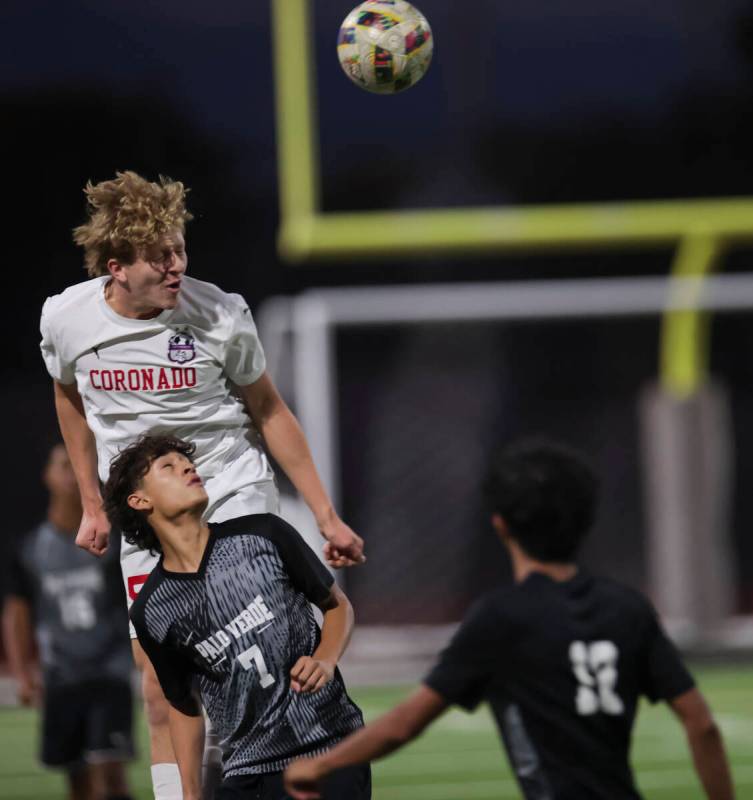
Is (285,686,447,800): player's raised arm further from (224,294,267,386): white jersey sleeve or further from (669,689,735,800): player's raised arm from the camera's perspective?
(224,294,267,386): white jersey sleeve

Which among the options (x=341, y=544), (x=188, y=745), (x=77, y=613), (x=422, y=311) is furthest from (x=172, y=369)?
(x=422, y=311)

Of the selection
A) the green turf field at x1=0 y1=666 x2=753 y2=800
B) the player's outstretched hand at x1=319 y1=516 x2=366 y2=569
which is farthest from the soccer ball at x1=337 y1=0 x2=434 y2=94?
the green turf field at x1=0 y1=666 x2=753 y2=800

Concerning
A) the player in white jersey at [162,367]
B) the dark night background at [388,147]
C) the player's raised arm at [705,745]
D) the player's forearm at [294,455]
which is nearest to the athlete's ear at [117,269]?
the player in white jersey at [162,367]

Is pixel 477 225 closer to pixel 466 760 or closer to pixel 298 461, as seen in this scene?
pixel 466 760

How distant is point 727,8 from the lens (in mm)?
20016

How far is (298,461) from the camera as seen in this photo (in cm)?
467

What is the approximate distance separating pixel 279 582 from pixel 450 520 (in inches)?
403

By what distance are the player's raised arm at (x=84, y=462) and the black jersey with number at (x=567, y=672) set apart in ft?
4.91

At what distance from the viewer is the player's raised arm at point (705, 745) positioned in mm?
3447

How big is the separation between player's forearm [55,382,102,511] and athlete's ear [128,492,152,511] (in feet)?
1.96

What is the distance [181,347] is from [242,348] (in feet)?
0.52

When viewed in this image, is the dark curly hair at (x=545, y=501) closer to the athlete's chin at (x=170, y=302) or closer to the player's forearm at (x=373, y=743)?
the player's forearm at (x=373, y=743)

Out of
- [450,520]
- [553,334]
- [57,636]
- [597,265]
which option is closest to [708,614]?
[450,520]

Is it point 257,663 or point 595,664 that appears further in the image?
point 257,663
